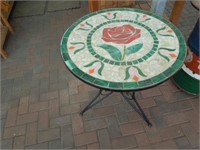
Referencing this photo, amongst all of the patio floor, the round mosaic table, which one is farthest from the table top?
the patio floor

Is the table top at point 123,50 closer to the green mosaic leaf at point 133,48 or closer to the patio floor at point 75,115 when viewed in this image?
the green mosaic leaf at point 133,48

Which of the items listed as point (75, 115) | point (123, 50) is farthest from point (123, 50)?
point (75, 115)

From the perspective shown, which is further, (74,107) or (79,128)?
(74,107)

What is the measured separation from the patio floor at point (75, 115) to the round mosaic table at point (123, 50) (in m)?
0.84

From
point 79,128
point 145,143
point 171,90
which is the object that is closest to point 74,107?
point 79,128

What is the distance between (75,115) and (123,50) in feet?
3.19

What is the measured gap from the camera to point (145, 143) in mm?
1768

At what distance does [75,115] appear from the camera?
1998 mm

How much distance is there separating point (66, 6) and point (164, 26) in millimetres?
2491

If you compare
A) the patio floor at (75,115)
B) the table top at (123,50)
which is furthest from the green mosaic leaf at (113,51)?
the patio floor at (75,115)

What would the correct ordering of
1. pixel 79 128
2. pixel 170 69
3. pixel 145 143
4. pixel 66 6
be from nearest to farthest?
pixel 170 69 → pixel 145 143 → pixel 79 128 → pixel 66 6

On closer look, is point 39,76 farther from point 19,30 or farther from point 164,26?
point 164,26

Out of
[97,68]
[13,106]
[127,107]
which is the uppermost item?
[97,68]

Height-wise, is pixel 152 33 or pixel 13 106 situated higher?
pixel 152 33
